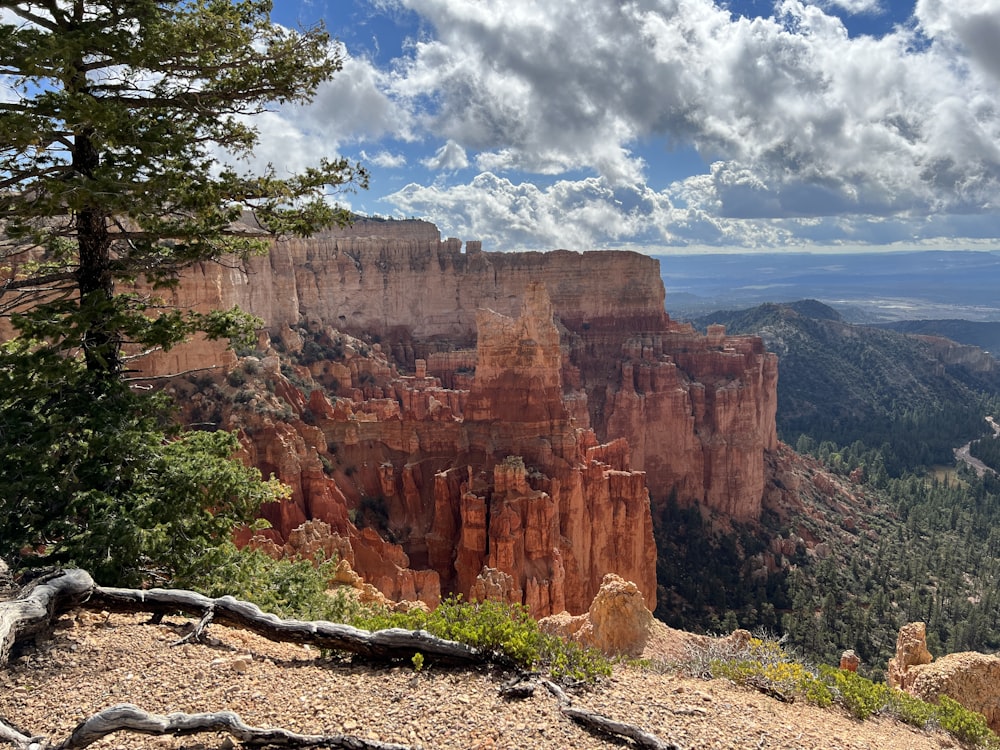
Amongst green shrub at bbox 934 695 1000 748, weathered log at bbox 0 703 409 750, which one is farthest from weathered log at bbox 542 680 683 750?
green shrub at bbox 934 695 1000 748

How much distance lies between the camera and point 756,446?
5441 cm

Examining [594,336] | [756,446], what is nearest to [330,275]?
[594,336]

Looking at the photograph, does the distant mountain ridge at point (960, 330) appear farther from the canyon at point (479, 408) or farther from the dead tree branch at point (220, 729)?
the dead tree branch at point (220, 729)

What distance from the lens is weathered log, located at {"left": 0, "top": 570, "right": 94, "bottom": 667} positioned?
602 cm

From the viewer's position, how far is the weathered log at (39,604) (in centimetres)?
602

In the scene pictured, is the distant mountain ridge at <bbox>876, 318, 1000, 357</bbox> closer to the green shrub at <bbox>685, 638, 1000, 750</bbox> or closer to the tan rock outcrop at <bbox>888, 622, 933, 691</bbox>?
the tan rock outcrop at <bbox>888, 622, 933, 691</bbox>

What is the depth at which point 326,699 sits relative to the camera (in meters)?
6.11

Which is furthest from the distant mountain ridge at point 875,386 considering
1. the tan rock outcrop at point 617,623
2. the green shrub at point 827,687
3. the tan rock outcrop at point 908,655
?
the green shrub at point 827,687

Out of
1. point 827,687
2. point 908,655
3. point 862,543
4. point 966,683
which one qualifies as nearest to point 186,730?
point 827,687

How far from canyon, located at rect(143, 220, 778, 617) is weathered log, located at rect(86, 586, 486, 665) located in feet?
20.9

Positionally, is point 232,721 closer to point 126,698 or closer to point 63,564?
point 126,698

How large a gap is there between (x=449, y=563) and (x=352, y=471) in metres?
6.61

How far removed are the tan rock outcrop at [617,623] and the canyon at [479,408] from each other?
5572 mm

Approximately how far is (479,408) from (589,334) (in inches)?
1436
